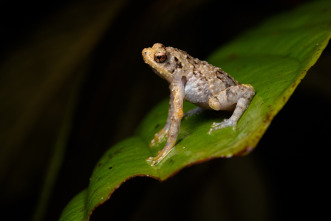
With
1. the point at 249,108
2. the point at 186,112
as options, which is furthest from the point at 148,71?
the point at 249,108

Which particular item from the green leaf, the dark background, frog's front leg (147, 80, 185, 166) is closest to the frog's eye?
frog's front leg (147, 80, 185, 166)

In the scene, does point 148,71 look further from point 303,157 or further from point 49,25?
point 303,157

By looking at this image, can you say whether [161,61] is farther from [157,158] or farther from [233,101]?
[157,158]

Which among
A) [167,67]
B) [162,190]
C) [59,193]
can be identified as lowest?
[162,190]

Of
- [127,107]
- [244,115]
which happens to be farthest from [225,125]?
[127,107]

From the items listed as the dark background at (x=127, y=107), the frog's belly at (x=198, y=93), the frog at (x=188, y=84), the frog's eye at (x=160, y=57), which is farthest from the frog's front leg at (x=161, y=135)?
the dark background at (x=127, y=107)

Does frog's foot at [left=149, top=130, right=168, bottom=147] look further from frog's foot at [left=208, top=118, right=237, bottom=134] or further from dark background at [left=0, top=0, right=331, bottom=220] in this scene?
dark background at [left=0, top=0, right=331, bottom=220]

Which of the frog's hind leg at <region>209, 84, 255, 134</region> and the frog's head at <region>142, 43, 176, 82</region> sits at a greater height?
the frog's head at <region>142, 43, 176, 82</region>
